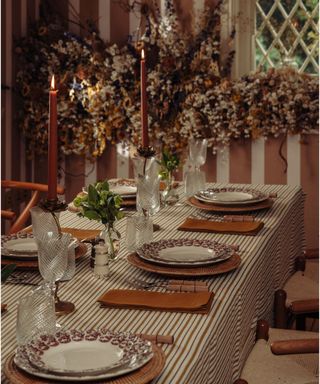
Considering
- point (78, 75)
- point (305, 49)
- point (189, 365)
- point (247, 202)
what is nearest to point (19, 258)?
point (189, 365)

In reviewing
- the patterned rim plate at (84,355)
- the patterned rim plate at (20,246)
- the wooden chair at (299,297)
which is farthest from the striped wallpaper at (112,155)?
the patterned rim plate at (84,355)

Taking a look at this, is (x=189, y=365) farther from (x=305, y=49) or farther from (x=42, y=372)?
(x=305, y=49)

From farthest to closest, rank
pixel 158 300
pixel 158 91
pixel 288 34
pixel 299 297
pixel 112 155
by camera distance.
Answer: pixel 112 155 < pixel 288 34 < pixel 158 91 < pixel 299 297 < pixel 158 300

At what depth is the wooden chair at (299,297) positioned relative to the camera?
2.61 meters

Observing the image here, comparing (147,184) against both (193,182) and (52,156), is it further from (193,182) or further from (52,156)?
(52,156)

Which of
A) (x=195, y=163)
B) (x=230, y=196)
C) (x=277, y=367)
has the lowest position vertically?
(x=277, y=367)

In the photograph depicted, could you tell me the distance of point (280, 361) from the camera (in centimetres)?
226

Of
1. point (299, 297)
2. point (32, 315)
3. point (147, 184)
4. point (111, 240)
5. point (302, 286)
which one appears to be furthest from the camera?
point (302, 286)

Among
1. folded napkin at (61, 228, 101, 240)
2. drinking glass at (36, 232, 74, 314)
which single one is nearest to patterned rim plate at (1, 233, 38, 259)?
folded napkin at (61, 228, 101, 240)

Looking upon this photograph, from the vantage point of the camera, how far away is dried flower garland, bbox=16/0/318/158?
14.5 ft

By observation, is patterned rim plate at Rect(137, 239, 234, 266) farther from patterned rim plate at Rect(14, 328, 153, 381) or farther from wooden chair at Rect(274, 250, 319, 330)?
patterned rim plate at Rect(14, 328, 153, 381)

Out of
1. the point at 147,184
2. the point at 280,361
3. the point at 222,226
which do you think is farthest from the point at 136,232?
the point at 280,361

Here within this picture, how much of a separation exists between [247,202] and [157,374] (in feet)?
5.16

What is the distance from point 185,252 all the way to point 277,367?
1.26 ft
